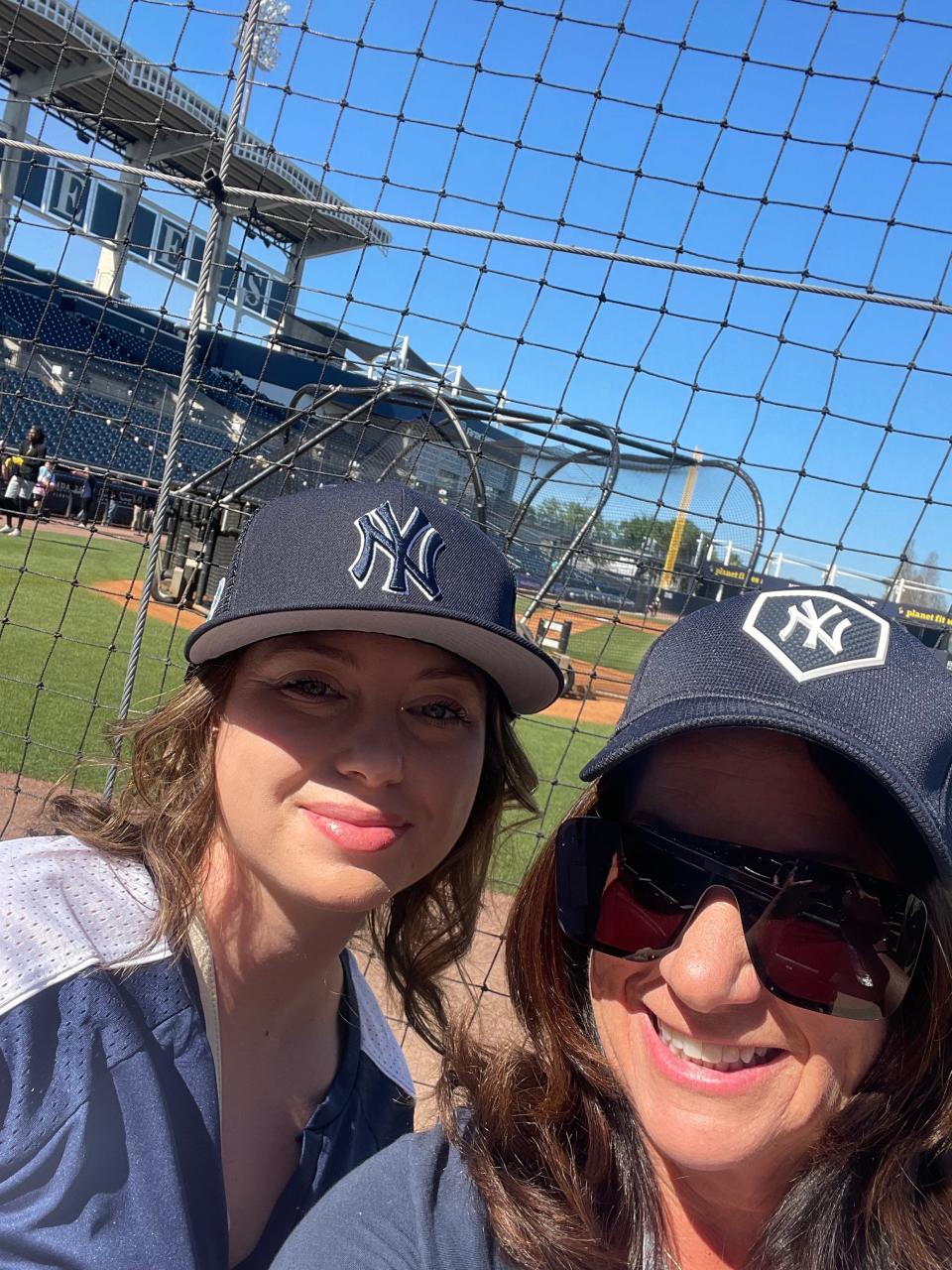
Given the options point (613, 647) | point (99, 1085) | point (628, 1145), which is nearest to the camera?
point (628, 1145)

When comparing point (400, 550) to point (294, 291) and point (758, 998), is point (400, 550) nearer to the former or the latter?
point (758, 998)

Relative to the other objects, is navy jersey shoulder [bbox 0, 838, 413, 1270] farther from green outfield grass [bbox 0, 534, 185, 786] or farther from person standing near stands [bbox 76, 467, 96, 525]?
person standing near stands [bbox 76, 467, 96, 525]

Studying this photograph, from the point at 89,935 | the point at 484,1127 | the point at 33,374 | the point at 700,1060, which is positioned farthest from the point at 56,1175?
the point at 33,374

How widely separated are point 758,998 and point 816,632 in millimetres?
383

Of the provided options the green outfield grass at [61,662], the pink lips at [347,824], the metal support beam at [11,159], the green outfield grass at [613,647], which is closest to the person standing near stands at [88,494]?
the green outfield grass at [61,662]

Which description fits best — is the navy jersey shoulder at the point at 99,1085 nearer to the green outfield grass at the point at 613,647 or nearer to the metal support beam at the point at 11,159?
the metal support beam at the point at 11,159

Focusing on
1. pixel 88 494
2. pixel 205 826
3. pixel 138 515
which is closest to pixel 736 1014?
pixel 205 826

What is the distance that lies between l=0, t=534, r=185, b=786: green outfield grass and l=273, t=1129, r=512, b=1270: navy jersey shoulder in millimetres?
1815

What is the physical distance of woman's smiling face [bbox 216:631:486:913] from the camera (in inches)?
51.1

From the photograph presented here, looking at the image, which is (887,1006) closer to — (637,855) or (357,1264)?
(637,855)

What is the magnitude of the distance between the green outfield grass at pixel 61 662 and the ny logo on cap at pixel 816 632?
2034mm

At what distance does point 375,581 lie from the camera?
4.39 feet

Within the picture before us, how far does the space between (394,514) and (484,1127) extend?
86 cm

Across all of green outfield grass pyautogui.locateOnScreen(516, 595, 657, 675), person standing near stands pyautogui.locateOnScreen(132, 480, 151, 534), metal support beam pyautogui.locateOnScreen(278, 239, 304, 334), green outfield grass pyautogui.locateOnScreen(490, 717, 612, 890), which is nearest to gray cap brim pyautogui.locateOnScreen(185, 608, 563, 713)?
metal support beam pyautogui.locateOnScreen(278, 239, 304, 334)
